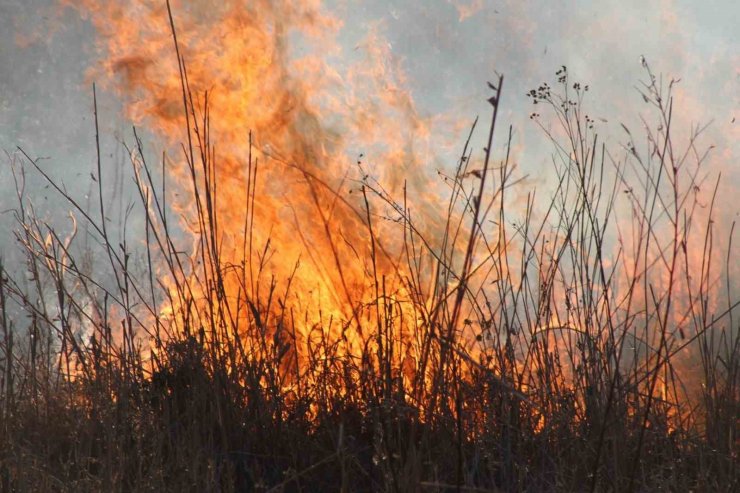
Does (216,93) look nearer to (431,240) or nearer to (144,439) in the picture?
(431,240)

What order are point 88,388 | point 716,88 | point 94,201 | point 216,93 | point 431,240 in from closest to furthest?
1. point 88,388
2. point 431,240
3. point 216,93
4. point 716,88
5. point 94,201

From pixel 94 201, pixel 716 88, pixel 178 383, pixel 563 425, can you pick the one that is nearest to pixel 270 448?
pixel 178 383

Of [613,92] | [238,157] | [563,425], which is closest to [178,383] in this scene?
[563,425]

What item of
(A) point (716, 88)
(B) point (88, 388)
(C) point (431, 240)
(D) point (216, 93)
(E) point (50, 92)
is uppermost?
(E) point (50, 92)

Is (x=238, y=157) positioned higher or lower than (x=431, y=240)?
higher

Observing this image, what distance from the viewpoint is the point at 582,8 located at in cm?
1318

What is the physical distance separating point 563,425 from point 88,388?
1.20 m

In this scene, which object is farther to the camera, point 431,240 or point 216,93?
point 216,93

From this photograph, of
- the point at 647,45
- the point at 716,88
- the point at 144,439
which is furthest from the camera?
the point at 716,88

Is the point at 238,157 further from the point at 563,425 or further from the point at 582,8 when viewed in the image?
the point at 582,8

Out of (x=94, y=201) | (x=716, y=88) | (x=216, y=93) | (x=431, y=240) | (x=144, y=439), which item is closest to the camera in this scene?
(x=144, y=439)

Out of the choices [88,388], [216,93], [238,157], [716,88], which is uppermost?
[716,88]

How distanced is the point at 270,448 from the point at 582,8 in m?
12.5

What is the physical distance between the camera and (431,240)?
12.8ft
